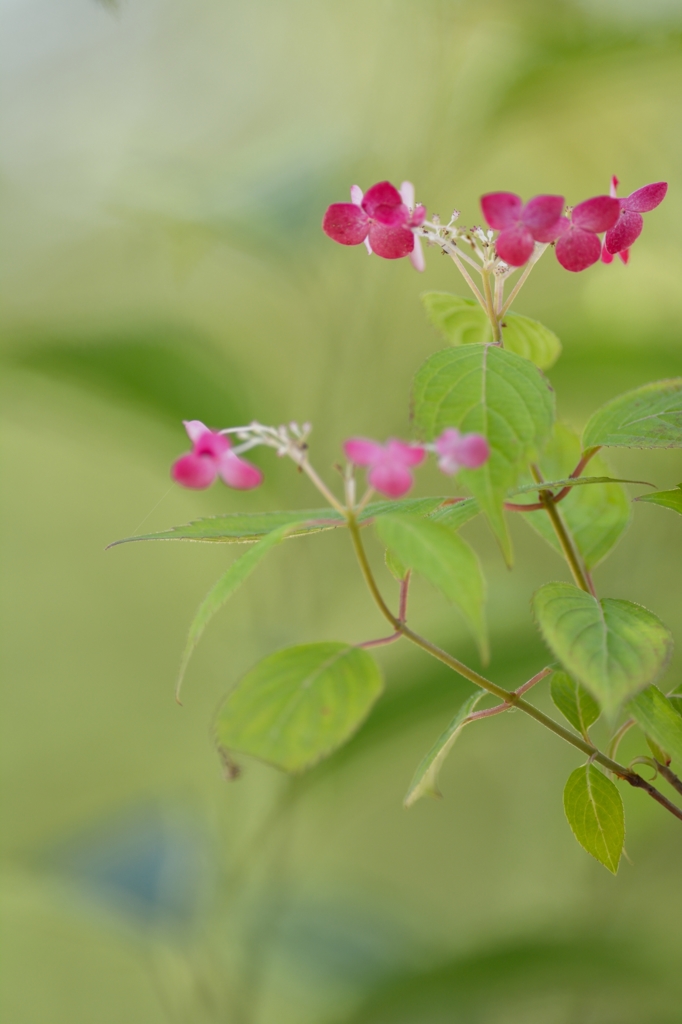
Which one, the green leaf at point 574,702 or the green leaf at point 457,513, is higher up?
the green leaf at point 457,513

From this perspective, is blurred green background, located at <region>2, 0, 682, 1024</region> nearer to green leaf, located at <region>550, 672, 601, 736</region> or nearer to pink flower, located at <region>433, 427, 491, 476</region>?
green leaf, located at <region>550, 672, 601, 736</region>

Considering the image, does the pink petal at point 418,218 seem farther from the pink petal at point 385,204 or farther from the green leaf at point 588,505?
the green leaf at point 588,505

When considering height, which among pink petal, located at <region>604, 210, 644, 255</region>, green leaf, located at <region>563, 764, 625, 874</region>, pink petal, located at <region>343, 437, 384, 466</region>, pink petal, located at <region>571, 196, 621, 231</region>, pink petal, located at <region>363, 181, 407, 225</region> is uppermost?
pink petal, located at <region>363, 181, 407, 225</region>

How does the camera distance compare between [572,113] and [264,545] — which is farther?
[572,113]

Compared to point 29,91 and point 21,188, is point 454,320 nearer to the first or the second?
point 21,188

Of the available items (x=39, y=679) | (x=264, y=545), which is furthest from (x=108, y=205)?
(x=39, y=679)

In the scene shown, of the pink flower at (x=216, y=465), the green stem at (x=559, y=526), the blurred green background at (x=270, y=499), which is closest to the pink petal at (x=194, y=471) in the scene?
the pink flower at (x=216, y=465)

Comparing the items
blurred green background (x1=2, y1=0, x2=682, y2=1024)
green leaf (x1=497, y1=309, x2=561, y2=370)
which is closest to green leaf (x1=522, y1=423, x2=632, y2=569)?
green leaf (x1=497, y1=309, x2=561, y2=370)
